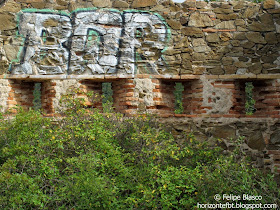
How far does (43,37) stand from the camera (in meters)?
6.16

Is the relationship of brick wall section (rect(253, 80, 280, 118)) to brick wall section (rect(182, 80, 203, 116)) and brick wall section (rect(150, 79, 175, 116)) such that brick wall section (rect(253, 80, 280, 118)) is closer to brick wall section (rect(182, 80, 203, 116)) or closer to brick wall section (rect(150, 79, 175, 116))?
brick wall section (rect(182, 80, 203, 116))

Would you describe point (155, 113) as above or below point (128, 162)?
above

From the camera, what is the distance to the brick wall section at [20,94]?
6.12 m

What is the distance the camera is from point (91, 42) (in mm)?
6152

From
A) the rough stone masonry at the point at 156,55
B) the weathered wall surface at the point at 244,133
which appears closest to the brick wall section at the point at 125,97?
the rough stone masonry at the point at 156,55

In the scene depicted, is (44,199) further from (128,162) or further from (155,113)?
(155,113)

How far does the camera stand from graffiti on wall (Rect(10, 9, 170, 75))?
6102 millimetres

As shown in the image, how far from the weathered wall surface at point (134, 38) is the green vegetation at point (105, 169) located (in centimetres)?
100

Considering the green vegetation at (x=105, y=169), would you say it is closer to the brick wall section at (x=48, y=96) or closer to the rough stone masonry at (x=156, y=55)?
the brick wall section at (x=48, y=96)

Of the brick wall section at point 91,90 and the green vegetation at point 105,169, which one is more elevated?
the brick wall section at point 91,90

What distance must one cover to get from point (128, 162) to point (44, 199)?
1404 millimetres

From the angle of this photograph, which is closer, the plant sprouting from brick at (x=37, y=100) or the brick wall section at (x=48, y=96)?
the brick wall section at (x=48, y=96)

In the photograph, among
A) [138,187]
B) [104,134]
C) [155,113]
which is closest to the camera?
[138,187]

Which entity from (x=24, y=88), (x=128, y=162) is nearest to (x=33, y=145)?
(x=128, y=162)
